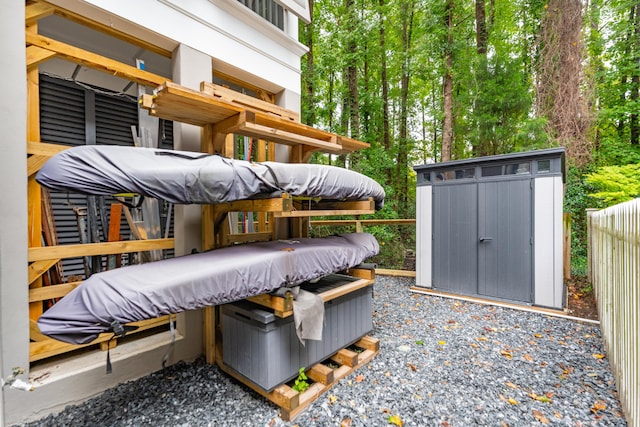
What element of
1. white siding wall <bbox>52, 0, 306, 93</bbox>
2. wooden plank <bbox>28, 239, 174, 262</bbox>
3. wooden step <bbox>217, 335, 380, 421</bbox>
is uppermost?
white siding wall <bbox>52, 0, 306, 93</bbox>

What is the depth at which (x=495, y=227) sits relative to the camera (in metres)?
4.08

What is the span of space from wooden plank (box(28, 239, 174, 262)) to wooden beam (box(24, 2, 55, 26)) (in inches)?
60.7

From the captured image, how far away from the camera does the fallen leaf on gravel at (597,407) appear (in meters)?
1.91

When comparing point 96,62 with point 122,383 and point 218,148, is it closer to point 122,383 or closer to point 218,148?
point 218,148

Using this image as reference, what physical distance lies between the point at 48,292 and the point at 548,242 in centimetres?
523

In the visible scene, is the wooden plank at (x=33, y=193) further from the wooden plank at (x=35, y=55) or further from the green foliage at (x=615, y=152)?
the green foliage at (x=615, y=152)

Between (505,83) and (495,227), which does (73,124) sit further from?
(505,83)

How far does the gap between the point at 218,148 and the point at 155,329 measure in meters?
1.83

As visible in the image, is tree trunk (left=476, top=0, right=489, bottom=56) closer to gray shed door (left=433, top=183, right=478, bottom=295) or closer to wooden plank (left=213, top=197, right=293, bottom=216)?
gray shed door (left=433, top=183, right=478, bottom=295)

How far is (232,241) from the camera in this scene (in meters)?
2.78

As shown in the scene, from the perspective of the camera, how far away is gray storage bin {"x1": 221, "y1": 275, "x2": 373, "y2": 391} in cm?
192

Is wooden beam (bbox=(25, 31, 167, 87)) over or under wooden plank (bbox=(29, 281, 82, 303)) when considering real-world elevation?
over

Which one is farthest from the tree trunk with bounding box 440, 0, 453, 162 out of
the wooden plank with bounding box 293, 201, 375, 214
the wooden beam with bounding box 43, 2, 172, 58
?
the wooden beam with bounding box 43, 2, 172, 58

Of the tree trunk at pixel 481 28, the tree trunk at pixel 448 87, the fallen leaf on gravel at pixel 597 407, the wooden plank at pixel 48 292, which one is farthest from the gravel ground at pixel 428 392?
the tree trunk at pixel 481 28
